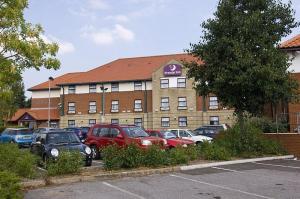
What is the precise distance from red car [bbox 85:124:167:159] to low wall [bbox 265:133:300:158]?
5826 mm

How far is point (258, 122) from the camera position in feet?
80.5

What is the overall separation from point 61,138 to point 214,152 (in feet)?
20.5

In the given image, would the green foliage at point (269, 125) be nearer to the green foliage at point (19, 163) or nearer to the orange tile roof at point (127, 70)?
the green foliage at point (19, 163)

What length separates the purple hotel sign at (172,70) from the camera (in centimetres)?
5978

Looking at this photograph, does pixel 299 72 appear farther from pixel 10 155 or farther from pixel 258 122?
pixel 10 155

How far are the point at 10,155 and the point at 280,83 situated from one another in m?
12.3

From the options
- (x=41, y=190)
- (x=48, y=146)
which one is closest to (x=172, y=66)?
(x=48, y=146)

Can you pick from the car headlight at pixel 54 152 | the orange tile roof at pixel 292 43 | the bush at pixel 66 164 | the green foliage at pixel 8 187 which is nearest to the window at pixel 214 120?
the orange tile roof at pixel 292 43

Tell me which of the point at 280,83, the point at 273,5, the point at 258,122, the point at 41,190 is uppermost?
the point at 273,5

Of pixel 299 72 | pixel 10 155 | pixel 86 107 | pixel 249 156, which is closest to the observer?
pixel 10 155

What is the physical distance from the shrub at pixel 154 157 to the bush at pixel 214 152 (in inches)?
106

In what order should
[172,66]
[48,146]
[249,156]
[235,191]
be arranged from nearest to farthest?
[235,191] → [48,146] → [249,156] → [172,66]

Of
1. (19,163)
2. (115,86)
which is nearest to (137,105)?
(115,86)

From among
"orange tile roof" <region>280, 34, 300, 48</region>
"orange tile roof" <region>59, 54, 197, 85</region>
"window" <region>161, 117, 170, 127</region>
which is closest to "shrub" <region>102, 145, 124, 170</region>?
"orange tile roof" <region>280, 34, 300, 48</region>
